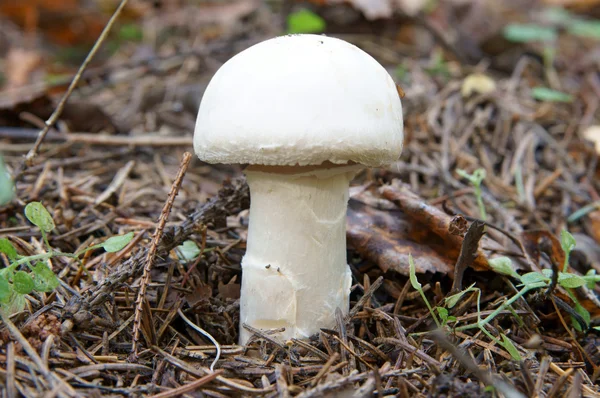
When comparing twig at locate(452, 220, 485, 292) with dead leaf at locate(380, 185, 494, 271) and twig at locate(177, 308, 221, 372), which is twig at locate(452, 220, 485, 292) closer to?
dead leaf at locate(380, 185, 494, 271)

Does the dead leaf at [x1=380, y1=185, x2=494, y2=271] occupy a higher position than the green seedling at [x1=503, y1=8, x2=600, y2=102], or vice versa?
the green seedling at [x1=503, y1=8, x2=600, y2=102]

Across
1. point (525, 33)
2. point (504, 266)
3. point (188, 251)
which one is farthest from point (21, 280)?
point (525, 33)

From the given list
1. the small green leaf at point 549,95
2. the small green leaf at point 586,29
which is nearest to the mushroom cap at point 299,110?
the small green leaf at point 549,95

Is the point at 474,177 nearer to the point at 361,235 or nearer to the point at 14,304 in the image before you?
the point at 361,235

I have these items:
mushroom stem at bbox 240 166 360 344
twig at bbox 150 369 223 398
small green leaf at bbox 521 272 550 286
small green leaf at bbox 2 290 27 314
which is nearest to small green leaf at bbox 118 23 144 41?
mushroom stem at bbox 240 166 360 344

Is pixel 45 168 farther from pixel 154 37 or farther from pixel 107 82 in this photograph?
pixel 154 37

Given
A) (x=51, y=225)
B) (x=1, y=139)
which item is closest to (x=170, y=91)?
(x=1, y=139)

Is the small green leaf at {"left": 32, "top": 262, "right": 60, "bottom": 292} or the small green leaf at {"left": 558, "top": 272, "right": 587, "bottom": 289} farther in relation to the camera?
the small green leaf at {"left": 558, "top": 272, "right": 587, "bottom": 289}

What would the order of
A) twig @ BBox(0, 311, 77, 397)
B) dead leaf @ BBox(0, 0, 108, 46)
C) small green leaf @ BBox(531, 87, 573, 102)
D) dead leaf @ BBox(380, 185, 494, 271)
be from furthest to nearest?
dead leaf @ BBox(0, 0, 108, 46) < small green leaf @ BBox(531, 87, 573, 102) < dead leaf @ BBox(380, 185, 494, 271) < twig @ BBox(0, 311, 77, 397)
